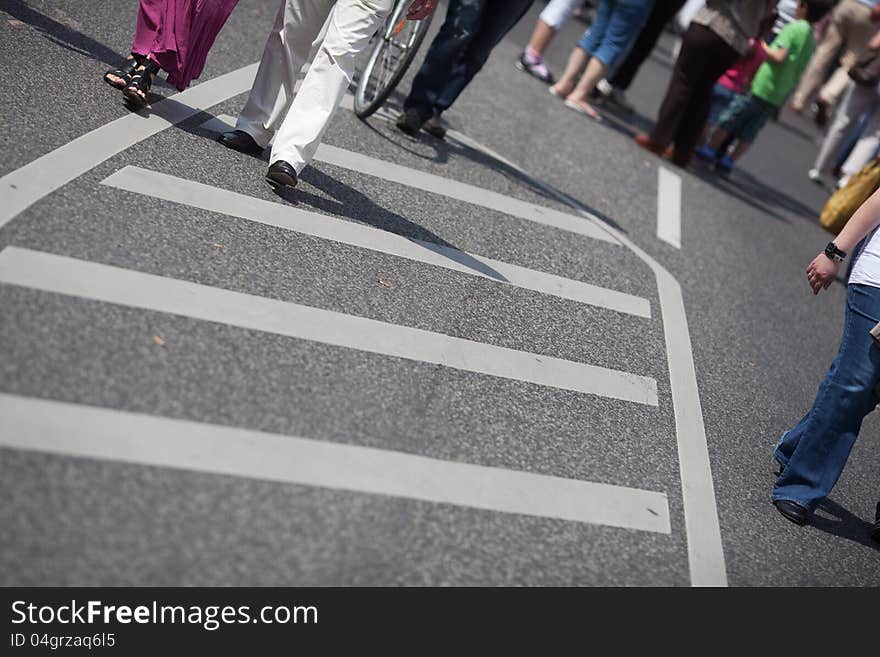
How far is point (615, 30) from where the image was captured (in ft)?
34.4

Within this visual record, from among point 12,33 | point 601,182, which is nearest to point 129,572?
point 12,33

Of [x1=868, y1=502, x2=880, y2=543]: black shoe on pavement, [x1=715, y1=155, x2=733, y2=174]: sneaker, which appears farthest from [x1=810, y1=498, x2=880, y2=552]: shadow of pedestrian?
[x1=715, y1=155, x2=733, y2=174]: sneaker

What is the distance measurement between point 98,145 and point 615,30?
633 centimetres

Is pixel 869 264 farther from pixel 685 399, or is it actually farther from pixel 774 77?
pixel 774 77

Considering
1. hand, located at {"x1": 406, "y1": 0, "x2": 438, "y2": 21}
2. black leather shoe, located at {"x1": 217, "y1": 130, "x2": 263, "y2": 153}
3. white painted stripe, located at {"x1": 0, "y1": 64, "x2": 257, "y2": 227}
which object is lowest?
white painted stripe, located at {"x1": 0, "y1": 64, "x2": 257, "y2": 227}

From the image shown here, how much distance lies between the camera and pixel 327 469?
145 inches

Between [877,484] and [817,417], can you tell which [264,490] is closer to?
[817,417]

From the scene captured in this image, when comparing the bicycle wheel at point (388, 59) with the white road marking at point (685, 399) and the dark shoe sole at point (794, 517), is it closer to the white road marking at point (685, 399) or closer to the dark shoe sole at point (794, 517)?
the white road marking at point (685, 399)

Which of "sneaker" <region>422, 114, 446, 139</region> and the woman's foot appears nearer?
"sneaker" <region>422, 114, 446, 139</region>

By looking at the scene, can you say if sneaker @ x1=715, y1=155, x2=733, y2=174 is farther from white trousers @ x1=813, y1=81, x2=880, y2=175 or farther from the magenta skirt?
the magenta skirt

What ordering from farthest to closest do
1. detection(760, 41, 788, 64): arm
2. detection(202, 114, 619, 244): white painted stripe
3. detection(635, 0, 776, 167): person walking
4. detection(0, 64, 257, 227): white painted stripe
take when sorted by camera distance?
detection(760, 41, 788, 64): arm
detection(635, 0, 776, 167): person walking
detection(202, 114, 619, 244): white painted stripe
detection(0, 64, 257, 227): white painted stripe

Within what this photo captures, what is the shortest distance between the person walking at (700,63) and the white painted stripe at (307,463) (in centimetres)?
660

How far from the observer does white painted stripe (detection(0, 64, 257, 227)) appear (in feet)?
15.1
